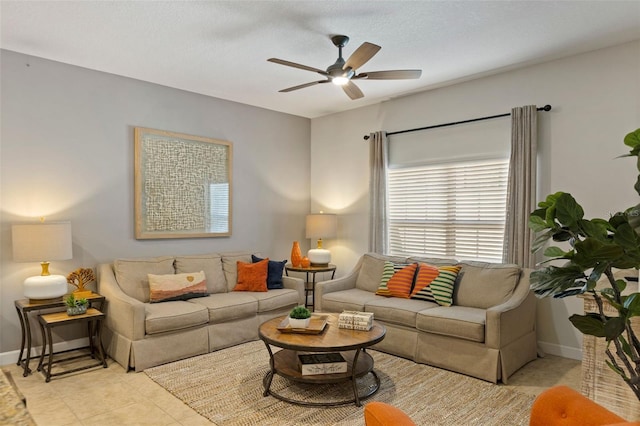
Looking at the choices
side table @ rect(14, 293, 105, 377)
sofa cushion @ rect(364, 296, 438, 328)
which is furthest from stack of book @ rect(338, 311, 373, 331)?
side table @ rect(14, 293, 105, 377)

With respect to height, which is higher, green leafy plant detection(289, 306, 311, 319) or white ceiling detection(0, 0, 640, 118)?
white ceiling detection(0, 0, 640, 118)

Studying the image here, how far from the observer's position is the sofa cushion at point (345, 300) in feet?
14.0

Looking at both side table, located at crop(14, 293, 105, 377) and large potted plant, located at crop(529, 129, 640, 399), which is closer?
large potted plant, located at crop(529, 129, 640, 399)

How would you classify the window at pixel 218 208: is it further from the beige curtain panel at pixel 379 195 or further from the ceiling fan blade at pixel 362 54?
the ceiling fan blade at pixel 362 54

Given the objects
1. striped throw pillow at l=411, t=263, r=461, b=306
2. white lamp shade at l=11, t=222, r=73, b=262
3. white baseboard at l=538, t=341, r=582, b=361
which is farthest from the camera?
striped throw pillow at l=411, t=263, r=461, b=306

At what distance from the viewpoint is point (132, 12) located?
307cm

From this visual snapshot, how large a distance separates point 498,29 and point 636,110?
146cm

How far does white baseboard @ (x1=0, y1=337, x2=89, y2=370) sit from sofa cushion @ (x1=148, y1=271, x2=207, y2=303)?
32.7 inches

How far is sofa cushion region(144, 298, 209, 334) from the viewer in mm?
3666

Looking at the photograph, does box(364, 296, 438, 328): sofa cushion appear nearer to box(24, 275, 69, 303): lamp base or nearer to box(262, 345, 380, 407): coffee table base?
box(262, 345, 380, 407): coffee table base

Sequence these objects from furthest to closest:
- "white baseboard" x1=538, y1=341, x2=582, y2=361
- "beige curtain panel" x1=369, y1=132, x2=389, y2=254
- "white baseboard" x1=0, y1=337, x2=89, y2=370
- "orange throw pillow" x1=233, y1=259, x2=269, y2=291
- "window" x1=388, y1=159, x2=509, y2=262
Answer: "beige curtain panel" x1=369, y1=132, x2=389, y2=254
"orange throw pillow" x1=233, y1=259, x2=269, y2=291
"window" x1=388, y1=159, x2=509, y2=262
"white baseboard" x1=538, y1=341, x2=582, y2=361
"white baseboard" x1=0, y1=337, x2=89, y2=370

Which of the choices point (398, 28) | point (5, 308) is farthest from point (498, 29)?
point (5, 308)

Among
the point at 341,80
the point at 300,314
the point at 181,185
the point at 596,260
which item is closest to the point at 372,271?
the point at 300,314

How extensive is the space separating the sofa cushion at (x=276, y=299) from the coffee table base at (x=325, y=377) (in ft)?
3.68
